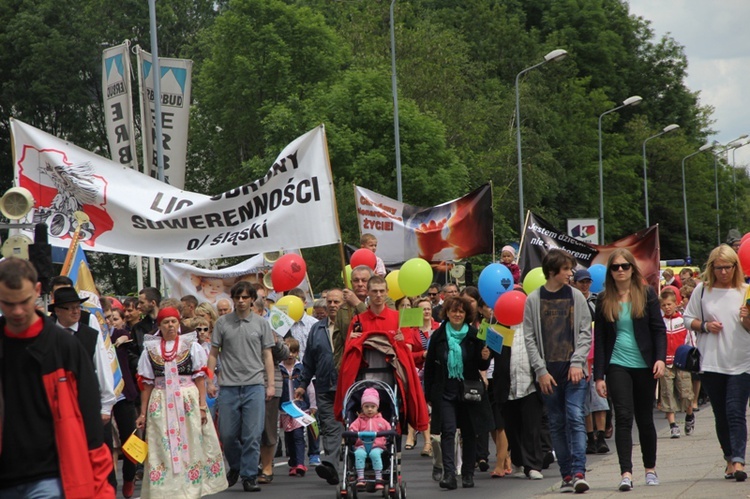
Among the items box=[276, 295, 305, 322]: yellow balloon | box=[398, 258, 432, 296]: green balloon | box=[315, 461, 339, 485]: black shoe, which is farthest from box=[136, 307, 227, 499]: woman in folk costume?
box=[276, 295, 305, 322]: yellow balloon

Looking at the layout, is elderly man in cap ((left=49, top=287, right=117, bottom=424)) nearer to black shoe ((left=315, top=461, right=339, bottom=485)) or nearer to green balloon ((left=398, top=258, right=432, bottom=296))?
black shoe ((left=315, top=461, right=339, bottom=485))

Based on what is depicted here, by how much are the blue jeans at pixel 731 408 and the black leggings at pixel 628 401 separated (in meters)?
0.63

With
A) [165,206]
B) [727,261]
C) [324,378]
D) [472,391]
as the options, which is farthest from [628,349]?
[165,206]

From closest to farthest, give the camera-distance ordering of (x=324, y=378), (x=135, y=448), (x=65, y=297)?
(x=65, y=297), (x=135, y=448), (x=324, y=378)

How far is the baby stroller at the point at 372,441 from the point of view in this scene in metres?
11.1

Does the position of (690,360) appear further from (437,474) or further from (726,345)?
(437,474)

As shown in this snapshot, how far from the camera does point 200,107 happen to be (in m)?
54.2

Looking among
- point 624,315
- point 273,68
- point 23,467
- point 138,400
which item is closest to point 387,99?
point 273,68

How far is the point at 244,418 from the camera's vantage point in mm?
12648

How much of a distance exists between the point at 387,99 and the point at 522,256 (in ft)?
77.9

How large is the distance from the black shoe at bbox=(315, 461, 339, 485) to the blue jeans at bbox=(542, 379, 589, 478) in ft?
8.32

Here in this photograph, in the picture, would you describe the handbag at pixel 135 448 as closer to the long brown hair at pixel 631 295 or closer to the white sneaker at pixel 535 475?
the white sneaker at pixel 535 475

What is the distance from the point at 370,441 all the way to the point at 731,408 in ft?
9.59

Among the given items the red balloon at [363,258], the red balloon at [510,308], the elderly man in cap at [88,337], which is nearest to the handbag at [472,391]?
the red balloon at [510,308]
